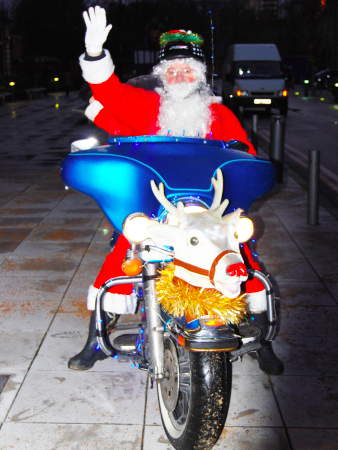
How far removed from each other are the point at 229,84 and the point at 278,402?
25.6 meters

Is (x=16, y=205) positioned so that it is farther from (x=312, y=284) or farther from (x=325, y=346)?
(x=325, y=346)

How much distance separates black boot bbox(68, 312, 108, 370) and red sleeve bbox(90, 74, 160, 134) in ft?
3.76

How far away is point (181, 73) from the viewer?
3941 mm

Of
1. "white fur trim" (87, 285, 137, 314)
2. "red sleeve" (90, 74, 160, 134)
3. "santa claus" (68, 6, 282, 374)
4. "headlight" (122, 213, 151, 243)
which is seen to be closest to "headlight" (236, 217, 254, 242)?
"headlight" (122, 213, 151, 243)

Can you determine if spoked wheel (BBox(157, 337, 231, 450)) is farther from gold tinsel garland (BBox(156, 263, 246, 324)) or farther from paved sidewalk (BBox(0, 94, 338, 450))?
paved sidewalk (BBox(0, 94, 338, 450))

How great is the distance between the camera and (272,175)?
10.7ft

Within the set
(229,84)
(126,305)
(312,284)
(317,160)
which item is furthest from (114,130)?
(229,84)

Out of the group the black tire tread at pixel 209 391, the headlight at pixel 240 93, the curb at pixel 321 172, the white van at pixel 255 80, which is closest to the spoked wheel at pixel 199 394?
the black tire tread at pixel 209 391

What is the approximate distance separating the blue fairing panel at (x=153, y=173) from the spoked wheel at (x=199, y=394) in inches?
26.1

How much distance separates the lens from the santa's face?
12.9 ft

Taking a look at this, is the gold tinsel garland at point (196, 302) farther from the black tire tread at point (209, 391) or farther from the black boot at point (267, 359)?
the black boot at point (267, 359)

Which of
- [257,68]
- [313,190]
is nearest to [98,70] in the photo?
[313,190]

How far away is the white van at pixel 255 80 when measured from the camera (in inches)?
1041

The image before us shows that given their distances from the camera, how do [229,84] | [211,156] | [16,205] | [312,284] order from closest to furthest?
1. [211,156]
2. [312,284]
3. [16,205]
4. [229,84]
